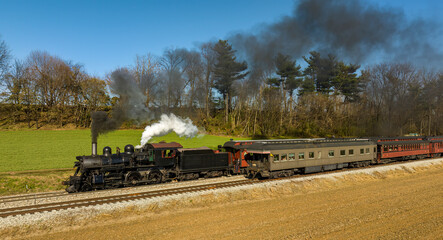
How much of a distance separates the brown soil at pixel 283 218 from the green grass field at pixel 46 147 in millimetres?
12422

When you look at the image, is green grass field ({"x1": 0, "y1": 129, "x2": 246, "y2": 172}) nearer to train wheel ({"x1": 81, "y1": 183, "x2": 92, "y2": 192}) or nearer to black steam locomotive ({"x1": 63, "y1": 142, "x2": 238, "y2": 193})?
black steam locomotive ({"x1": 63, "y1": 142, "x2": 238, "y2": 193})

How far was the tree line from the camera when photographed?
4594 centimetres

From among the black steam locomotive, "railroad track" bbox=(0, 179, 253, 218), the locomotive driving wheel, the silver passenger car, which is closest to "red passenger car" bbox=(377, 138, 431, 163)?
the silver passenger car

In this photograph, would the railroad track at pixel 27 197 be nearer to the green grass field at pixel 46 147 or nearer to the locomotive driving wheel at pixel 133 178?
the locomotive driving wheel at pixel 133 178

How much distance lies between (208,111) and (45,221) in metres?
41.3

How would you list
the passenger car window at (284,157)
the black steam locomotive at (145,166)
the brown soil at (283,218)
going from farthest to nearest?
the passenger car window at (284,157) → the black steam locomotive at (145,166) → the brown soil at (283,218)

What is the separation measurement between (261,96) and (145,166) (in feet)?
122

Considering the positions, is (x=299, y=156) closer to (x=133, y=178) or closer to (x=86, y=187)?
(x=133, y=178)

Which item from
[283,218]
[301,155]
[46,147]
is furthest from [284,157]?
[46,147]

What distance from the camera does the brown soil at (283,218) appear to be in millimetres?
9859

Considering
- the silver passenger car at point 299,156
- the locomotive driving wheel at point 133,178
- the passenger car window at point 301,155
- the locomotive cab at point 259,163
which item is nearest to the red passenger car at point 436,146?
the silver passenger car at point 299,156

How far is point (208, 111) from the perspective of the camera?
5144 cm

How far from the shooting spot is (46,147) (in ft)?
97.8

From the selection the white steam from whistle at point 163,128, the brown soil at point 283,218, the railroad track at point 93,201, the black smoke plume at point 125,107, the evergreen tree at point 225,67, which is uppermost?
the evergreen tree at point 225,67
